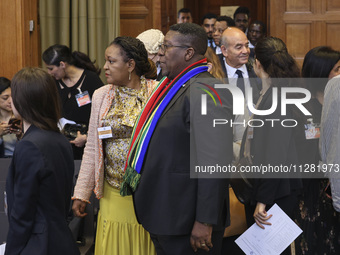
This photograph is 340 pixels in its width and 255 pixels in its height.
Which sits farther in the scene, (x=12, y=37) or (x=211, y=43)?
(x=211, y=43)

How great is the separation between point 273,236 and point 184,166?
2.46ft

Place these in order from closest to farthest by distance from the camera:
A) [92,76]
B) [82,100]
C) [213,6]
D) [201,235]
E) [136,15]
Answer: [201,235] → [82,100] → [92,76] → [136,15] → [213,6]

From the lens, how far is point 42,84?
258 cm

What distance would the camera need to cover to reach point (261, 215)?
3096 millimetres

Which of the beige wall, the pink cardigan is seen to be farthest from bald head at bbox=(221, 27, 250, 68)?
the beige wall

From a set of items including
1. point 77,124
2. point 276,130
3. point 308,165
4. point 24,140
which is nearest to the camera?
point 24,140

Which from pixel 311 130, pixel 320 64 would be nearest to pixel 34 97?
pixel 311 130

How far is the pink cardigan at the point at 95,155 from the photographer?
10.9ft

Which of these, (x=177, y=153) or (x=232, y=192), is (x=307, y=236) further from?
(x=177, y=153)

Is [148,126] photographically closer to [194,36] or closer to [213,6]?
[194,36]

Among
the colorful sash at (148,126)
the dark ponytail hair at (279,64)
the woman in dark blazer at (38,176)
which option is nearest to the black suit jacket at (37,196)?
the woman in dark blazer at (38,176)

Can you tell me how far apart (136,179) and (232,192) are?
92cm

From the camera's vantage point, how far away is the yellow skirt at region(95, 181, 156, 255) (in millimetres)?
3316

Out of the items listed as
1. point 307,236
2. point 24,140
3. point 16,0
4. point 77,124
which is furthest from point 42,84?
point 16,0
